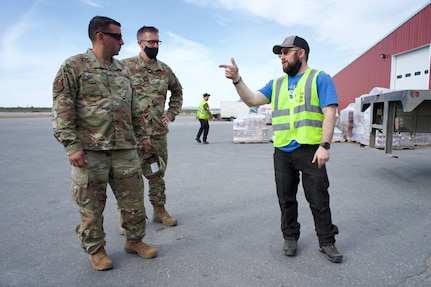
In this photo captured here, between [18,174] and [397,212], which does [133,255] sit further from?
[18,174]

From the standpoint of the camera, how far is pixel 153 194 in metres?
3.56

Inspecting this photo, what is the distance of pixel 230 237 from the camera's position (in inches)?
123

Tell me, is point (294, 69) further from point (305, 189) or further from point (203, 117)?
point (203, 117)

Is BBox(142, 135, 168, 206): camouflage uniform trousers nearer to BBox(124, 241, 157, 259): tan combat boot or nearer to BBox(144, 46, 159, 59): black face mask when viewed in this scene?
BBox(124, 241, 157, 259): tan combat boot

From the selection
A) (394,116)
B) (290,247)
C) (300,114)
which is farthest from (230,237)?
(394,116)

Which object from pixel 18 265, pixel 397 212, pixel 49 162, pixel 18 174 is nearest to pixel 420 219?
pixel 397 212

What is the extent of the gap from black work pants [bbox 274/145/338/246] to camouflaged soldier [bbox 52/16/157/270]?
1.30m

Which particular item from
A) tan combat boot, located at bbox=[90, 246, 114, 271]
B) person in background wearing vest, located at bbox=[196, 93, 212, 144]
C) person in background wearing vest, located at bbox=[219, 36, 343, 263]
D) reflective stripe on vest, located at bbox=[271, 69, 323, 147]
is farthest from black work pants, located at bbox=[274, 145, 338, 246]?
person in background wearing vest, located at bbox=[196, 93, 212, 144]

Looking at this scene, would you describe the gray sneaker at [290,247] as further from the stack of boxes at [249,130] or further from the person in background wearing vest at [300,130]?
the stack of boxes at [249,130]

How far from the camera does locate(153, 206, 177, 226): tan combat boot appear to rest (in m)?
3.49

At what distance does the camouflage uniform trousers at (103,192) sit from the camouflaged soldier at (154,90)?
0.70 m

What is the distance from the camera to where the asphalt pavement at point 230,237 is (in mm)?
2398

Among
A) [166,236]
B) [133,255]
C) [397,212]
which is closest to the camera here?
[133,255]

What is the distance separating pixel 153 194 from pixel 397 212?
3.01 meters
